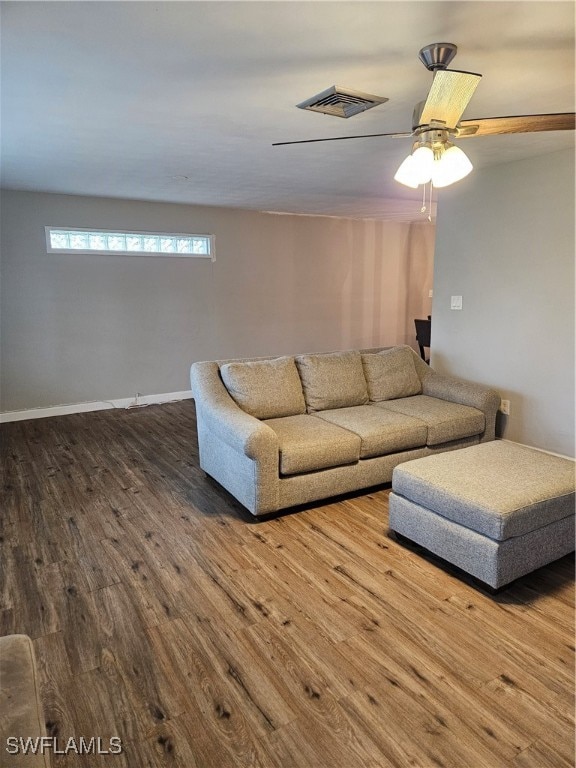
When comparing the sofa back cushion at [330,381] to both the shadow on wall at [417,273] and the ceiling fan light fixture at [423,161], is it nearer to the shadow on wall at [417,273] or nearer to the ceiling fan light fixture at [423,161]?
the ceiling fan light fixture at [423,161]

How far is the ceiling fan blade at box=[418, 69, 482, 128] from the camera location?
1.73m

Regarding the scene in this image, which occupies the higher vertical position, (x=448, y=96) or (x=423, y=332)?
(x=448, y=96)

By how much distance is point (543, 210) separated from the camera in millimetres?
3775

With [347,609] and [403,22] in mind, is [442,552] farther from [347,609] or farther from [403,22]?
[403,22]

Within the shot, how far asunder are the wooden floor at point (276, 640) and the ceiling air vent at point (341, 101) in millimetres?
2224

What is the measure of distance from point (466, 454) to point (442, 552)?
69 centimetres

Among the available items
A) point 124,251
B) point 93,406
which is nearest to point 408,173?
point 124,251

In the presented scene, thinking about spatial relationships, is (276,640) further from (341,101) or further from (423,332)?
(423,332)

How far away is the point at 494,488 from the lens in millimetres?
2396

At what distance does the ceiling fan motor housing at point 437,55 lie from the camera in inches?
76.2

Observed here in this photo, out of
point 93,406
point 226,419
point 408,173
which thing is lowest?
point 93,406

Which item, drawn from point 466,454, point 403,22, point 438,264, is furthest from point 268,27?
point 438,264

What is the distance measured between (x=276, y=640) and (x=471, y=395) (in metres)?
2.64

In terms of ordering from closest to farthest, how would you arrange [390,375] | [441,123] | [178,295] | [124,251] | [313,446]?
1. [441,123]
2. [313,446]
3. [390,375]
4. [124,251]
5. [178,295]
